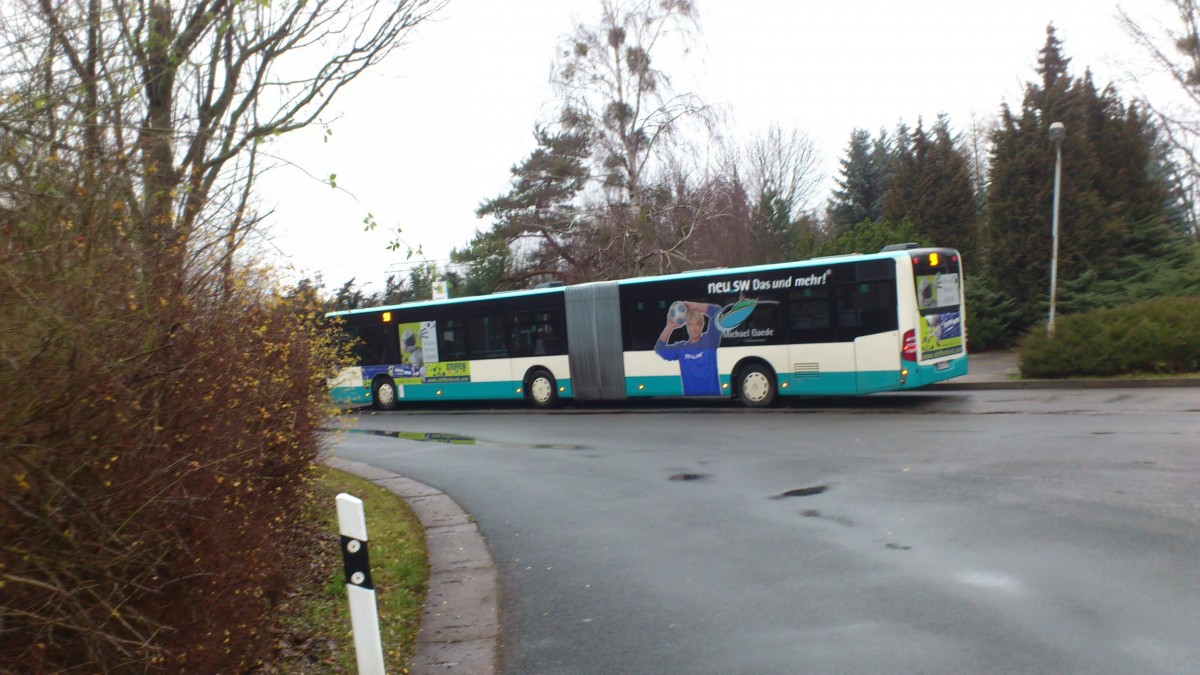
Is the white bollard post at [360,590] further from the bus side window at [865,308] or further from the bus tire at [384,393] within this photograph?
Answer: the bus tire at [384,393]

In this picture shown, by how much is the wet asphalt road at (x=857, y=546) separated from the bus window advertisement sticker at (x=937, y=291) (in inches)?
146

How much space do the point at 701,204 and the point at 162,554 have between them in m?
31.0

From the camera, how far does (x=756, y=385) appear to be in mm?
19281

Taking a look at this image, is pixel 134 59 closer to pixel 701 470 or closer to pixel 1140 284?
pixel 701 470

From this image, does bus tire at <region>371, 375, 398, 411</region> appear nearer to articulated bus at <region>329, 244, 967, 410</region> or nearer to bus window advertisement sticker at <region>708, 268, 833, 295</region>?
articulated bus at <region>329, 244, 967, 410</region>

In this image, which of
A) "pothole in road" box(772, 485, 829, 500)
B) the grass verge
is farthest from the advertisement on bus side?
"pothole in road" box(772, 485, 829, 500)

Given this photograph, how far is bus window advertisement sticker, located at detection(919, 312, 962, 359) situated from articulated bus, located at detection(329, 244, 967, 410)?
3 cm

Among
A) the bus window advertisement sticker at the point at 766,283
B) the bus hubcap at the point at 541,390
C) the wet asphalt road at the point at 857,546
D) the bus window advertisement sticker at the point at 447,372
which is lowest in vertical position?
the wet asphalt road at the point at 857,546

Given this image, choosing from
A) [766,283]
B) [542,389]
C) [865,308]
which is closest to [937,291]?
[865,308]

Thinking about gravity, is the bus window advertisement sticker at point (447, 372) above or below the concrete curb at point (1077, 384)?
above

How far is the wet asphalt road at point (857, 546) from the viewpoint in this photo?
17.0 feet

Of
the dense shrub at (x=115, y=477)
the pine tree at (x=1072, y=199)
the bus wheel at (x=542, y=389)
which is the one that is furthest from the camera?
the pine tree at (x=1072, y=199)

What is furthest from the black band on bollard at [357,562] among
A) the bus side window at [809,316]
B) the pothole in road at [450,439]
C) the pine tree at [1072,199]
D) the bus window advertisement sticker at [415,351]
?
the pine tree at [1072,199]

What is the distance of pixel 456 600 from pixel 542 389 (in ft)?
56.1
